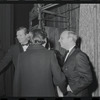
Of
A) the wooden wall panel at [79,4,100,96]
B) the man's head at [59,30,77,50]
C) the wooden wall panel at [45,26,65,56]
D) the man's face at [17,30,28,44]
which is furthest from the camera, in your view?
the wooden wall panel at [45,26,65,56]

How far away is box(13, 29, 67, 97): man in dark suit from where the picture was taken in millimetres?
3865

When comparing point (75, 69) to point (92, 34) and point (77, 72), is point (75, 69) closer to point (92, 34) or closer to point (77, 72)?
point (77, 72)

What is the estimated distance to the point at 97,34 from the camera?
4723mm

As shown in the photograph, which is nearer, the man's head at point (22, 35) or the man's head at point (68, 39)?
the man's head at point (68, 39)

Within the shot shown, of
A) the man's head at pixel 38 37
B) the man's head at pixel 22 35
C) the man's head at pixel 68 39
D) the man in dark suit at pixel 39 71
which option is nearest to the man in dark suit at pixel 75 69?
the man's head at pixel 68 39

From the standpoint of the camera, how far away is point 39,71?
3.91m

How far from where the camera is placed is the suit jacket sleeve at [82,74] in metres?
3.87

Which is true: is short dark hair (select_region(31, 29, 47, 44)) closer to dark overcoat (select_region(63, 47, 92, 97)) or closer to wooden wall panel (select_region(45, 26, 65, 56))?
dark overcoat (select_region(63, 47, 92, 97))

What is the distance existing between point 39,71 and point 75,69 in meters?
0.47

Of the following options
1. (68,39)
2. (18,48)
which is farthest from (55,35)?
(68,39)

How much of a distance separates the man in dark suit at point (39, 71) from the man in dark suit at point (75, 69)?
14 cm

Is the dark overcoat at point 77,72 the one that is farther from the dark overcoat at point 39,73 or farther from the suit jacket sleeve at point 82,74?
the dark overcoat at point 39,73

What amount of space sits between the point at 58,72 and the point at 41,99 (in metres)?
0.44

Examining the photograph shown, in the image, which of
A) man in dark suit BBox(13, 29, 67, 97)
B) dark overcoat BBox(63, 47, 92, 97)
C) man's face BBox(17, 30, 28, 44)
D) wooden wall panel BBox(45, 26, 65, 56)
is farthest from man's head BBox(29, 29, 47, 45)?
wooden wall panel BBox(45, 26, 65, 56)
